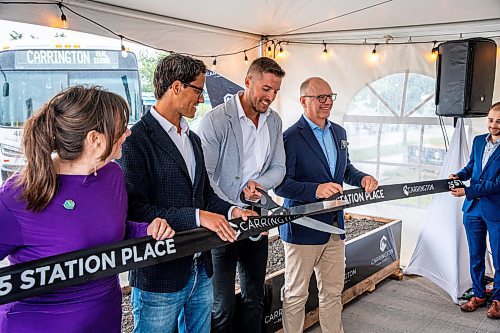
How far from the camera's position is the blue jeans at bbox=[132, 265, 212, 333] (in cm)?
165

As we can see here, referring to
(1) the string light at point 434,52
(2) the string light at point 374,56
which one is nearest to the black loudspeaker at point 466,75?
(1) the string light at point 434,52

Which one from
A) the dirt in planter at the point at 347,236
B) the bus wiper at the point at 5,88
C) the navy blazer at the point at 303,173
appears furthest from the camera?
the dirt in planter at the point at 347,236

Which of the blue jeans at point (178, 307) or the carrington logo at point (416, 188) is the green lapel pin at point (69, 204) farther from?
the carrington logo at point (416, 188)

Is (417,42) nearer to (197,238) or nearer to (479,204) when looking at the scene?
(479,204)

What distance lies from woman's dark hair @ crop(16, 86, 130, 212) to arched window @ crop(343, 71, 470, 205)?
12.1ft

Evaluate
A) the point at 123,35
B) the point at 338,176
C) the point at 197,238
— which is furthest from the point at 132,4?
the point at 197,238

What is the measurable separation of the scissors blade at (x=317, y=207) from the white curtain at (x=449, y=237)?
76.7 inches

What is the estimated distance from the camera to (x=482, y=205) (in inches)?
135

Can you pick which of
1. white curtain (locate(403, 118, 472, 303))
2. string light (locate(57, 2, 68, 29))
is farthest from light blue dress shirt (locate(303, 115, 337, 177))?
white curtain (locate(403, 118, 472, 303))

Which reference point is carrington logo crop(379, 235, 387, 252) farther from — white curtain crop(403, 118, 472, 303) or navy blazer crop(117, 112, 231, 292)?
navy blazer crop(117, 112, 231, 292)

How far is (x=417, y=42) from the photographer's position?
419cm

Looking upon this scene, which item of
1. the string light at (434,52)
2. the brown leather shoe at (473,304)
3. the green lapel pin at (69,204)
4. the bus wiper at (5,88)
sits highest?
the string light at (434,52)

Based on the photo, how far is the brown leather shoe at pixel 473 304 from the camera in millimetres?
3557

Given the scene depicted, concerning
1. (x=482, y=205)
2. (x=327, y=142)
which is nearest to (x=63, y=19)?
(x=327, y=142)
